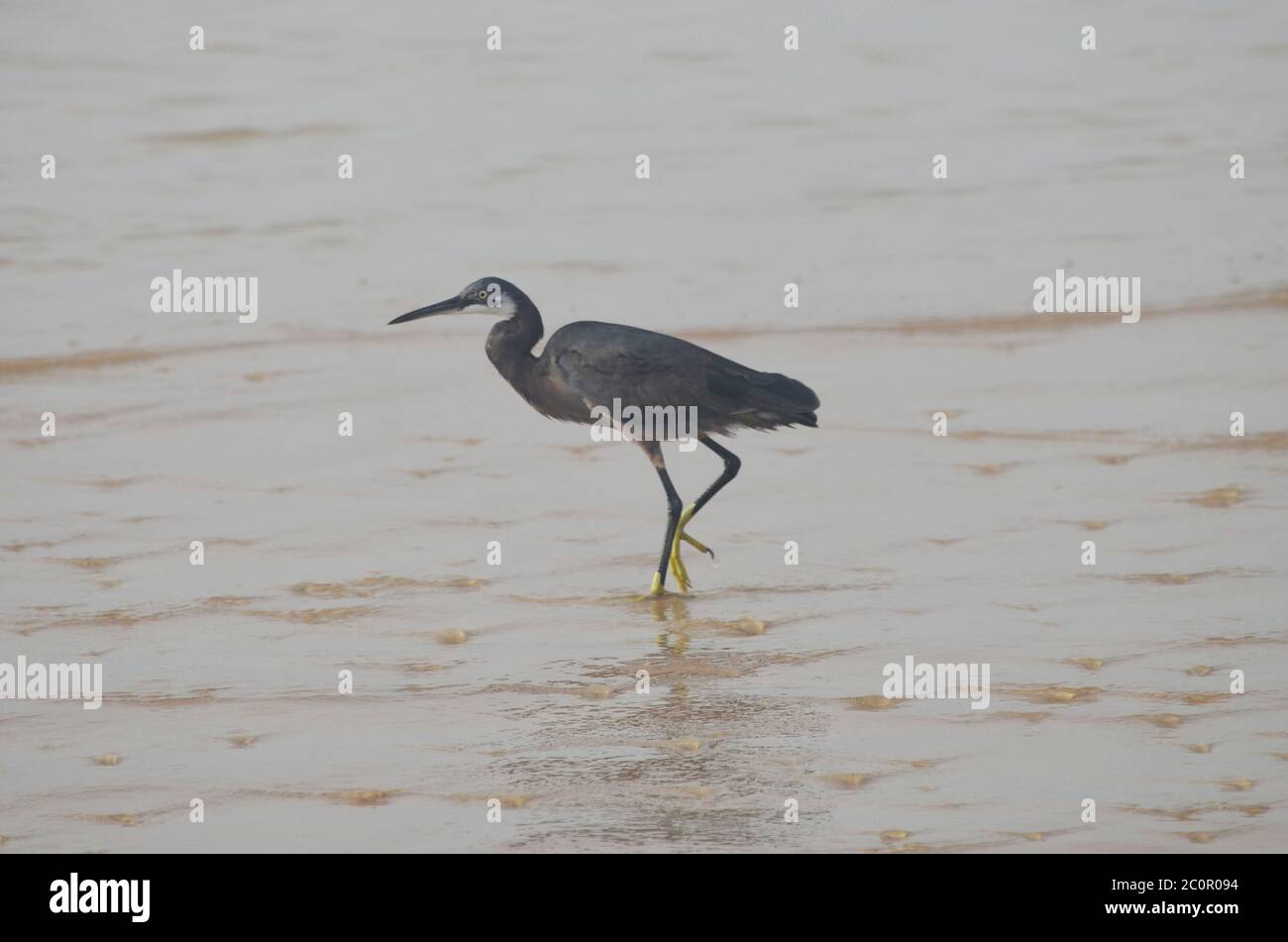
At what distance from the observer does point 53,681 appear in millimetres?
6930

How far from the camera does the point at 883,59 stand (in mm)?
21531

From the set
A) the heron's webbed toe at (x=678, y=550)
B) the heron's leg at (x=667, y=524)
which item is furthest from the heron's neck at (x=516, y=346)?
the heron's webbed toe at (x=678, y=550)

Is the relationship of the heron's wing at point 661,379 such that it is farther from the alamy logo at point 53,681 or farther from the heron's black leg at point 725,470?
the alamy logo at point 53,681

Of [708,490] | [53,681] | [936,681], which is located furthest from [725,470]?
[53,681]

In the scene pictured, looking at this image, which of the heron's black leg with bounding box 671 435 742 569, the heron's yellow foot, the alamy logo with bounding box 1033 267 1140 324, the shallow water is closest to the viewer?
the shallow water

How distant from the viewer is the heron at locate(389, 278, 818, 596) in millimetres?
8281

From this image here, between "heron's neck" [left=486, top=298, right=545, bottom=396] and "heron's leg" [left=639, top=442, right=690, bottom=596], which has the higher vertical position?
"heron's neck" [left=486, top=298, right=545, bottom=396]

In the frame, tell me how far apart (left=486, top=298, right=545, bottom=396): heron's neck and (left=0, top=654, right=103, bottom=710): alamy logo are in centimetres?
238

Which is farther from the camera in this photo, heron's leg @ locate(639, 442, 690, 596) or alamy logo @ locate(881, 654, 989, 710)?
heron's leg @ locate(639, 442, 690, 596)

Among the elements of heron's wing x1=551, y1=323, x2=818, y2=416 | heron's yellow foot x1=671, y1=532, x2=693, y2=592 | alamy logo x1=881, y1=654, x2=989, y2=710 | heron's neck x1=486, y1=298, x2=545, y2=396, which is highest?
heron's neck x1=486, y1=298, x2=545, y2=396

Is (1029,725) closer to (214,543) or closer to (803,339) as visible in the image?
(214,543)

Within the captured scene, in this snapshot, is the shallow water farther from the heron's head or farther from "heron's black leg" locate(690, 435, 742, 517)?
the heron's head

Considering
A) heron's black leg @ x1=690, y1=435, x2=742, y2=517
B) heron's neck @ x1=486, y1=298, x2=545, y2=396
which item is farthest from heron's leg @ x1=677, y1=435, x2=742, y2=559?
heron's neck @ x1=486, y1=298, x2=545, y2=396

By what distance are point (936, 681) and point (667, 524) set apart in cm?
202
